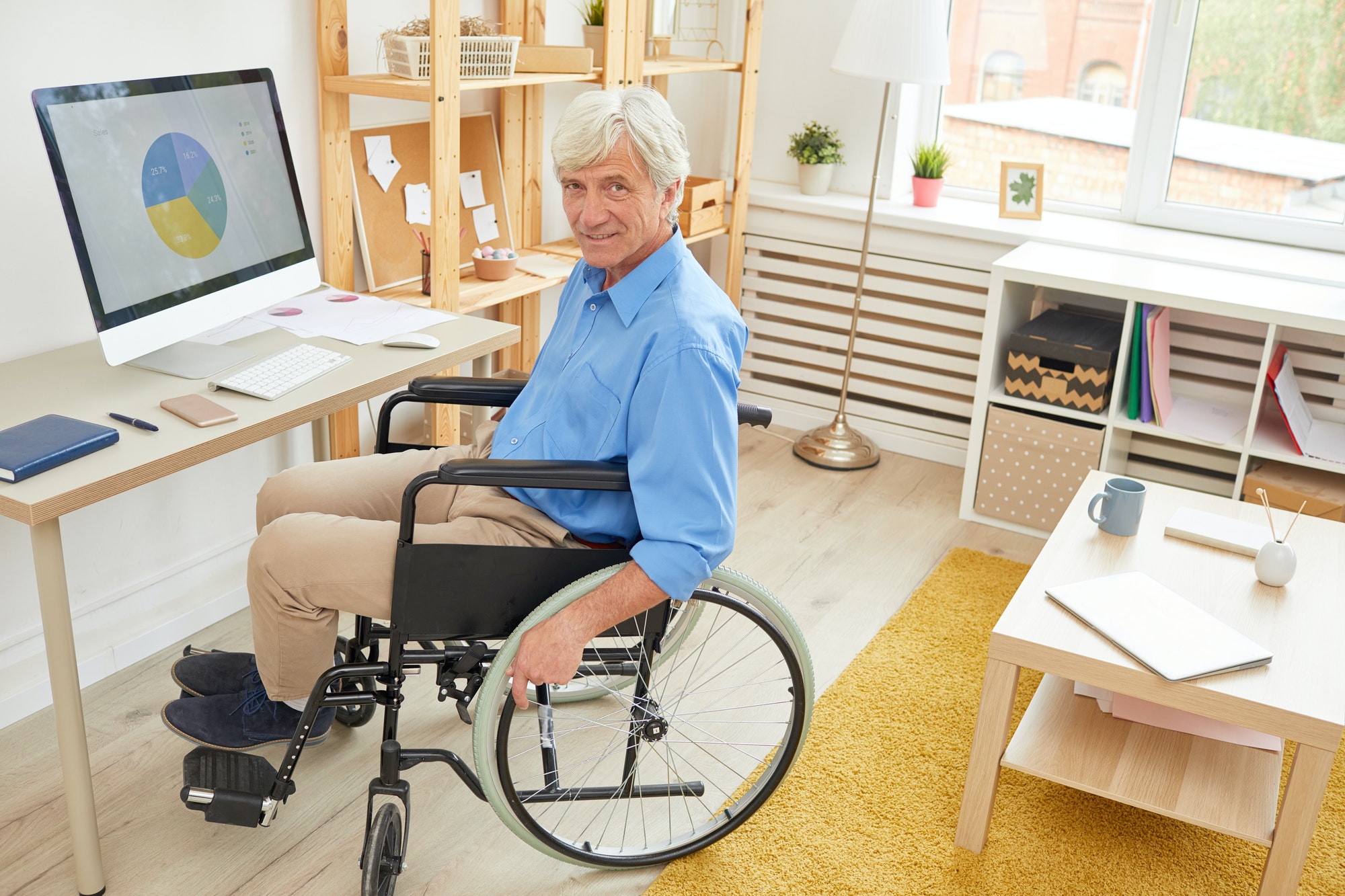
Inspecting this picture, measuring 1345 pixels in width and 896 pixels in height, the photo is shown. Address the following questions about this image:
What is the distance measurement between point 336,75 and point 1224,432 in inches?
88.9

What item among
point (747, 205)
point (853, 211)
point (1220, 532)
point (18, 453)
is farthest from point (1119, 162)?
point (18, 453)

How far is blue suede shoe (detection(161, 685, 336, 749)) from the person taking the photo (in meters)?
1.76

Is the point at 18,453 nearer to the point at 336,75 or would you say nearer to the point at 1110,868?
the point at 336,75

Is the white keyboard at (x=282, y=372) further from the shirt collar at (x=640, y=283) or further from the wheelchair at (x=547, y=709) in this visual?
the shirt collar at (x=640, y=283)

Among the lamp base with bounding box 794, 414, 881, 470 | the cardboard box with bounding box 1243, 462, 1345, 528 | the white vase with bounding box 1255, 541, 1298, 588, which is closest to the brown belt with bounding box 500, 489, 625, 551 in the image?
the white vase with bounding box 1255, 541, 1298, 588

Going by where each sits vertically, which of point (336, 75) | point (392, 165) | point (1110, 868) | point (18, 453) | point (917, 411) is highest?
point (336, 75)

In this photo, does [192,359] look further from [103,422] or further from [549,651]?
[549,651]

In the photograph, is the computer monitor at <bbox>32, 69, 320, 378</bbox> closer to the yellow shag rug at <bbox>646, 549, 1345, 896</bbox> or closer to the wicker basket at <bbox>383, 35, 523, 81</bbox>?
the wicker basket at <bbox>383, 35, 523, 81</bbox>

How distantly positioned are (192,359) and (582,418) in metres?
0.76

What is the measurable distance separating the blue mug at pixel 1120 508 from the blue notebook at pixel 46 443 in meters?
1.67

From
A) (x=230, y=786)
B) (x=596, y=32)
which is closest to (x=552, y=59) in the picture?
(x=596, y=32)

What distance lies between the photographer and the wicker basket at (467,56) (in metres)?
2.32

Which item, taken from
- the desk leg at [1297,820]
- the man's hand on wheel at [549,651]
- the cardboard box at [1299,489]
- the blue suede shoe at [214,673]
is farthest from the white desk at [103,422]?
the cardboard box at [1299,489]

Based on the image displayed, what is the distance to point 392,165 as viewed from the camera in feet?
8.54
